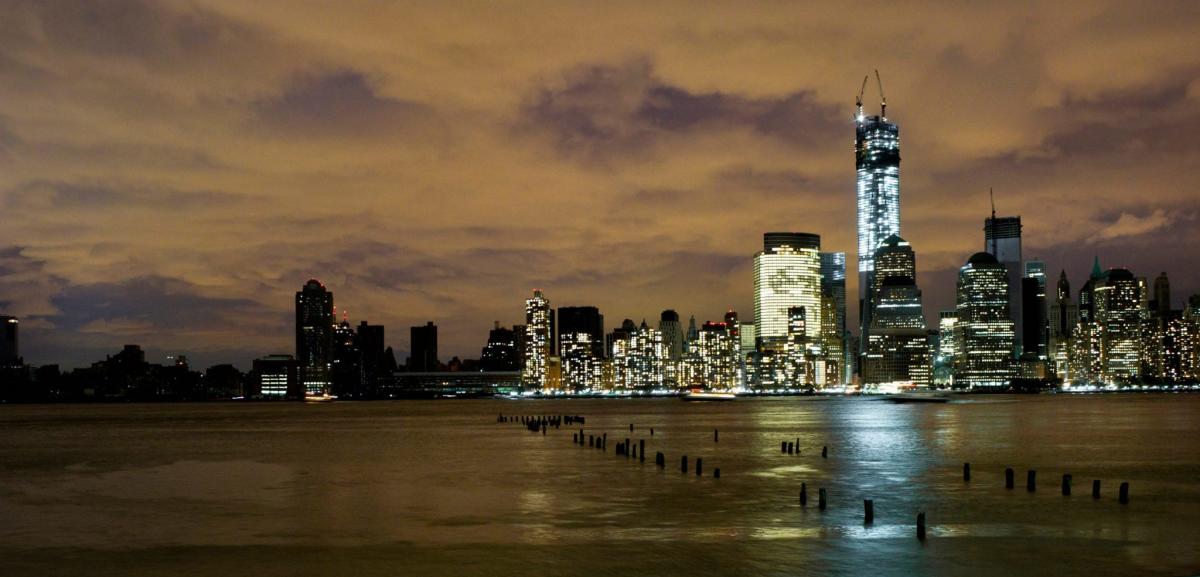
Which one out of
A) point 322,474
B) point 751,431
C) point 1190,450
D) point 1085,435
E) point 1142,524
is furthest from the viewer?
point 751,431

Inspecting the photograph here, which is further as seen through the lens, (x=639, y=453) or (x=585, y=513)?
(x=639, y=453)

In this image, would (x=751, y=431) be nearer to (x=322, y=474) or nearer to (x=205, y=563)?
(x=322, y=474)

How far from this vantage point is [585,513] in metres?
44.2

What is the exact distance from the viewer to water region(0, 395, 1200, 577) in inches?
1310

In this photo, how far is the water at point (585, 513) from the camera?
109 feet

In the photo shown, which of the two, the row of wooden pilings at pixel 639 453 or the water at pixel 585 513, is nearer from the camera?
the water at pixel 585 513

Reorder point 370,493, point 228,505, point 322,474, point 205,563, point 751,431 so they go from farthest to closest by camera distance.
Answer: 1. point 751,431
2. point 322,474
3. point 370,493
4. point 228,505
5. point 205,563

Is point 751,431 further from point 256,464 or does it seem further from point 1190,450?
point 256,464

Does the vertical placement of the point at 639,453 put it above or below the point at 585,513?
below

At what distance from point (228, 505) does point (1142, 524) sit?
115 feet

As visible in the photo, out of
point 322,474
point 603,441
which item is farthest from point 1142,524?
point 603,441

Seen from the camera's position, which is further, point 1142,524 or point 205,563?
point 1142,524

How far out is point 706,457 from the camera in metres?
75.8

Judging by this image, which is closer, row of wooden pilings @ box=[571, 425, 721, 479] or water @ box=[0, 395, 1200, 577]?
water @ box=[0, 395, 1200, 577]
